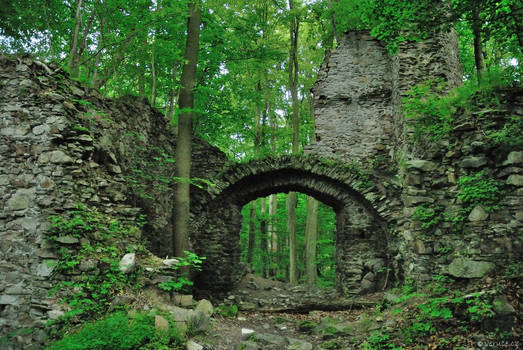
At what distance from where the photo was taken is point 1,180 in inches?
173

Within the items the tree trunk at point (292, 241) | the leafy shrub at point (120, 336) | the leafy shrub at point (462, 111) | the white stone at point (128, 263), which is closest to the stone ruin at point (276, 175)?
the leafy shrub at point (462, 111)

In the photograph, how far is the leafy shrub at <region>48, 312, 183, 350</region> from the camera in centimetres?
349

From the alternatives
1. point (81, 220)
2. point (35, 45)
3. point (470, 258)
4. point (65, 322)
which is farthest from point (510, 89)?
point (35, 45)

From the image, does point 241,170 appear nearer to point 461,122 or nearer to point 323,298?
point 323,298

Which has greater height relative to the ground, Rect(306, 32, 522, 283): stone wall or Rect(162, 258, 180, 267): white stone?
Rect(306, 32, 522, 283): stone wall

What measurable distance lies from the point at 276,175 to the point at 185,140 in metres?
3.55

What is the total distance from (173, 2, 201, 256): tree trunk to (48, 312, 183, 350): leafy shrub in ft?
8.49

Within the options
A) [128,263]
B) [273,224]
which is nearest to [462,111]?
[128,263]

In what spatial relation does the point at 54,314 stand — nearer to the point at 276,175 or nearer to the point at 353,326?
the point at 353,326

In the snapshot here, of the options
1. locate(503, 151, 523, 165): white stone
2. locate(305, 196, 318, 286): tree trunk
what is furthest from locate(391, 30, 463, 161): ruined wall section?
locate(305, 196, 318, 286): tree trunk

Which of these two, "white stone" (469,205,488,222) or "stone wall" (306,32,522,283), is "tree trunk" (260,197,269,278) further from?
"white stone" (469,205,488,222)

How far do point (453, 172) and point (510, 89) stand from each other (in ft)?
4.35

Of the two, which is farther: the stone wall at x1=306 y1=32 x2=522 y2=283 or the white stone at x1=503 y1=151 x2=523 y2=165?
the stone wall at x1=306 y1=32 x2=522 y2=283

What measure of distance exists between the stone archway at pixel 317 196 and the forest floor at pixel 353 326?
2.49 feet
